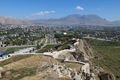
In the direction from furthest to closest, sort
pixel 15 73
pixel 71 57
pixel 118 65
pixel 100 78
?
pixel 118 65 < pixel 71 57 < pixel 100 78 < pixel 15 73

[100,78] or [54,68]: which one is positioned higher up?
[54,68]

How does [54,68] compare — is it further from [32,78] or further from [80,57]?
[80,57]

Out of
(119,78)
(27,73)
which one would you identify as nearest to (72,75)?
(27,73)

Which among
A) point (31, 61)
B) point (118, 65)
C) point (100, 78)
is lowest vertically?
point (118, 65)

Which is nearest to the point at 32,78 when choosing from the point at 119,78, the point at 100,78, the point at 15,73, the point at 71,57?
the point at 15,73

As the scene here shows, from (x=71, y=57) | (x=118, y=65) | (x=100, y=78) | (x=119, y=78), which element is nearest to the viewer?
(x=100, y=78)

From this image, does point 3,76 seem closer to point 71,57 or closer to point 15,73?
point 15,73

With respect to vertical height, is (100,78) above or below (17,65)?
below

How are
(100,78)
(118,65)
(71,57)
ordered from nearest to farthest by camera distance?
(100,78), (71,57), (118,65)

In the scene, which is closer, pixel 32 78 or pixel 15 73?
pixel 32 78
